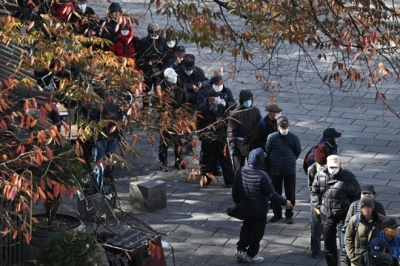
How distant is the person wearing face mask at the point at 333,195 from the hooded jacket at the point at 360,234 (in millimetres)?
770

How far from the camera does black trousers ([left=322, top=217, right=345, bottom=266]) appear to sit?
12.2 metres

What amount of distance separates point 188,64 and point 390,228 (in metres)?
6.39

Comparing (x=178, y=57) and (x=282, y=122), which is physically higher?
(x=178, y=57)

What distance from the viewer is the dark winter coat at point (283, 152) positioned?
1378cm

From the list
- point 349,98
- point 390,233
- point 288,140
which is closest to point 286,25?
point 390,233

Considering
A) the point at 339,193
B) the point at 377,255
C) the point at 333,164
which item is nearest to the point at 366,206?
the point at 377,255

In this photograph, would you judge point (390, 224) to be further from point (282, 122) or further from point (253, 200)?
point (282, 122)

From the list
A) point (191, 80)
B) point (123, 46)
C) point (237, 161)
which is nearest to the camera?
point (237, 161)

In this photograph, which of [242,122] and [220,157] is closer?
[242,122]

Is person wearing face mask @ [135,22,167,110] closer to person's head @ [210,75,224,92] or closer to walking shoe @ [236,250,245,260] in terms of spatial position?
person's head @ [210,75,224,92]

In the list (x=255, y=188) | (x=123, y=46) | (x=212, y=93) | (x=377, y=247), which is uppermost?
(x=123, y=46)

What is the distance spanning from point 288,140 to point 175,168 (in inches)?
115

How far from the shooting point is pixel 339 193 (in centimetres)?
1204

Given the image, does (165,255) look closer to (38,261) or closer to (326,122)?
(38,261)
